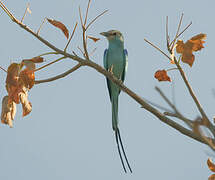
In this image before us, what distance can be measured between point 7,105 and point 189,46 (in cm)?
123

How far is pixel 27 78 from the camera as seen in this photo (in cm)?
258

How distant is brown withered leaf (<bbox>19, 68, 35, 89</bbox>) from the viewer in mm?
2562

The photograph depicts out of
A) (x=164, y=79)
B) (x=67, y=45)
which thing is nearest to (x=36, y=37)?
(x=67, y=45)

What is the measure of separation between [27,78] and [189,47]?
41.6 inches

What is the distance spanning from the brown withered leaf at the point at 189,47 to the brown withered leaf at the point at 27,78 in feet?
3.10

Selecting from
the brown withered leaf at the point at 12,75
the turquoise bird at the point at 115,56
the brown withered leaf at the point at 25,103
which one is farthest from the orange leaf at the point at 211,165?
the turquoise bird at the point at 115,56

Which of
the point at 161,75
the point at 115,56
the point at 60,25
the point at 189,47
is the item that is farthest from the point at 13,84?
the point at 115,56

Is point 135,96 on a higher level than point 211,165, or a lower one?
higher

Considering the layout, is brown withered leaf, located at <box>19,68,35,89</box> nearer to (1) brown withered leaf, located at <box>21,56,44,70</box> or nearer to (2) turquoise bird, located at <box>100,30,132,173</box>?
(1) brown withered leaf, located at <box>21,56,44,70</box>

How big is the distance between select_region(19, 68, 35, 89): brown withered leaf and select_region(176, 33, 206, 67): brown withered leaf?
94 centimetres

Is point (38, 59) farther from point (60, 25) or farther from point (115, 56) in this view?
point (115, 56)

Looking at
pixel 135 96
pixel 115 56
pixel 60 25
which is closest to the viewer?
pixel 135 96

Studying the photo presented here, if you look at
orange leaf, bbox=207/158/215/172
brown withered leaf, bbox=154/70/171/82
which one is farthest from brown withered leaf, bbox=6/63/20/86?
orange leaf, bbox=207/158/215/172

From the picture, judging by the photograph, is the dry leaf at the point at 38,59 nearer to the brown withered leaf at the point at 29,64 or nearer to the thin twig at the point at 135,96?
the brown withered leaf at the point at 29,64
